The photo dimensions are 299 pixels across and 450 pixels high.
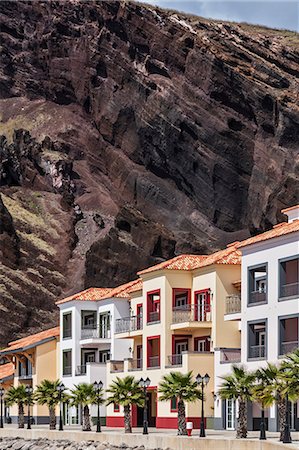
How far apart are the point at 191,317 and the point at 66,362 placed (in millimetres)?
19937

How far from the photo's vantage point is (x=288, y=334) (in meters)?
54.7

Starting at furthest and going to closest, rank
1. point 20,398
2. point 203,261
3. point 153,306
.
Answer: point 20,398, point 153,306, point 203,261

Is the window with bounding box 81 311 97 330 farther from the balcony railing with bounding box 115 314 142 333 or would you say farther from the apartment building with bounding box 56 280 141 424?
the balcony railing with bounding box 115 314 142 333

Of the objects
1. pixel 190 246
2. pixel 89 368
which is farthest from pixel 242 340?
pixel 190 246

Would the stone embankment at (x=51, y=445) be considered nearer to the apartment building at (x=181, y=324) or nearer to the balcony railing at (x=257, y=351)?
the apartment building at (x=181, y=324)

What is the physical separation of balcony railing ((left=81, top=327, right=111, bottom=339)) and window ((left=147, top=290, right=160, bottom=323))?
9.34 m

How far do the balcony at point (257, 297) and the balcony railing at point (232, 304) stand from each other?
3.81 metres

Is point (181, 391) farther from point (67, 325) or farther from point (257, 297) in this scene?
point (67, 325)

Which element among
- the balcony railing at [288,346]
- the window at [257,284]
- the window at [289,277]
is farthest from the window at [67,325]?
the balcony railing at [288,346]

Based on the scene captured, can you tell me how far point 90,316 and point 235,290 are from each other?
19.9 meters

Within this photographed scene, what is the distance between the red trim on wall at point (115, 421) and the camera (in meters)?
72.9

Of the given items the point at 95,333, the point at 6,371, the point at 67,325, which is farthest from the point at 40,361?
the point at 6,371

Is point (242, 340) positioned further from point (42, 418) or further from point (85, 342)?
point (42, 418)

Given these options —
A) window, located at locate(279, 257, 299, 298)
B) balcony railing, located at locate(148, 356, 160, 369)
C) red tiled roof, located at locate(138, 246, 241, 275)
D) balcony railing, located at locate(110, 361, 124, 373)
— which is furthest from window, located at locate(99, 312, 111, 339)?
window, located at locate(279, 257, 299, 298)
